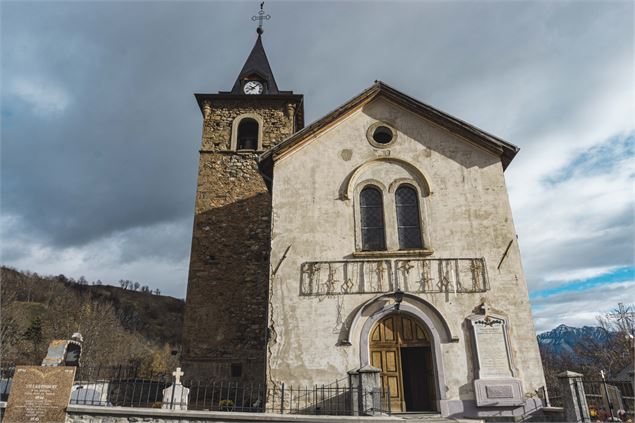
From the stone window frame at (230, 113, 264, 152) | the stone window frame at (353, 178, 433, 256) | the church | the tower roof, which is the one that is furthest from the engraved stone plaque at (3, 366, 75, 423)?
the tower roof

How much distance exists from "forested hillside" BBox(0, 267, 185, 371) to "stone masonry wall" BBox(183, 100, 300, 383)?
8445 millimetres

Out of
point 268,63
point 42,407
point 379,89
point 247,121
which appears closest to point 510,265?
point 379,89

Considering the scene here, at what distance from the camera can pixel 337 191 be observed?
12.7m

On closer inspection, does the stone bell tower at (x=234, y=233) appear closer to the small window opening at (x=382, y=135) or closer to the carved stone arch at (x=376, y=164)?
the carved stone arch at (x=376, y=164)

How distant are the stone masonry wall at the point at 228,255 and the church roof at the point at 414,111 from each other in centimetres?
201

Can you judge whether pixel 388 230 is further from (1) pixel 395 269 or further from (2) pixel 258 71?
(2) pixel 258 71

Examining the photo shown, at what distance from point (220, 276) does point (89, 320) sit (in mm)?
25181

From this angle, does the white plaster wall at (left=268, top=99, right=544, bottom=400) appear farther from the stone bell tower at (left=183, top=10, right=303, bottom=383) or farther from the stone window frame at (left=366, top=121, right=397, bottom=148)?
the stone bell tower at (left=183, top=10, right=303, bottom=383)

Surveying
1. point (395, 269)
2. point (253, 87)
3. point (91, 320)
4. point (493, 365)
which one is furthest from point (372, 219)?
point (91, 320)

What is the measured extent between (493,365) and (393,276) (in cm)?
329

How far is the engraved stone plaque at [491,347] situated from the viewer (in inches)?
412

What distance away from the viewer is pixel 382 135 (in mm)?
13734

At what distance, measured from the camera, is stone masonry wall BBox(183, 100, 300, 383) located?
51.3 feet

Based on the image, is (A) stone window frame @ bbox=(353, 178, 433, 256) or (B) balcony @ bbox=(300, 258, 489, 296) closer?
(B) balcony @ bbox=(300, 258, 489, 296)
